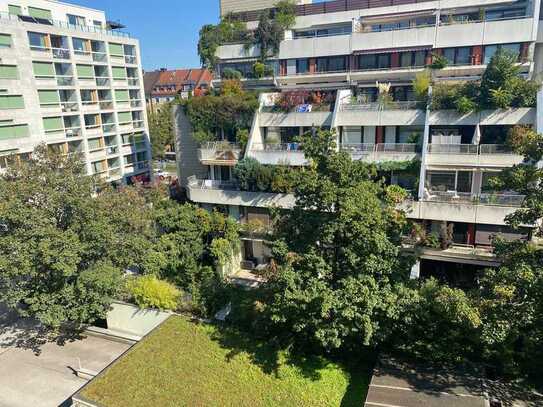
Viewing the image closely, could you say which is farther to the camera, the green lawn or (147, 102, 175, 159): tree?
(147, 102, 175, 159): tree

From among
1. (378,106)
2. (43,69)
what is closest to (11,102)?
(43,69)

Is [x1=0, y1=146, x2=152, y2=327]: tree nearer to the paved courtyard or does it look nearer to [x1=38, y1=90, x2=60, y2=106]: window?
the paved courtyard

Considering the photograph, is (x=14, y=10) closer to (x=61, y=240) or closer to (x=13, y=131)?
(x=13, y=131)

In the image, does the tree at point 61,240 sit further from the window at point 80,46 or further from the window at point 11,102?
the window at point 80,46

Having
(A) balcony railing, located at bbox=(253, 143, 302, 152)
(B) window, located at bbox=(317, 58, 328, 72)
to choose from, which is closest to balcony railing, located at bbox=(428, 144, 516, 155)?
(A) balcony railing, located at bbox=(253, 143, 302, 152)

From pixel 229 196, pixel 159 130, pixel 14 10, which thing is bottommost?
pixel 229 196

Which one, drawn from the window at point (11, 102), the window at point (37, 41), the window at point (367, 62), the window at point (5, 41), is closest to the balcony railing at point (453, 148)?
the window at point (367, 62)

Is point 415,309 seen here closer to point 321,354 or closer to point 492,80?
point 321,354

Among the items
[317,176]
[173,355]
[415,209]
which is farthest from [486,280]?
[173,355]
